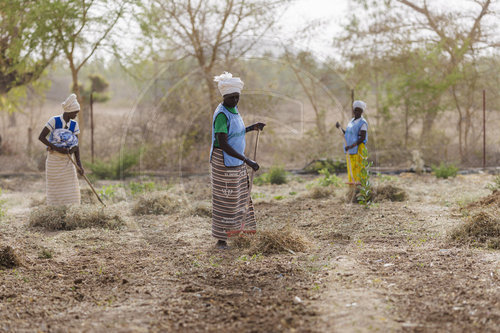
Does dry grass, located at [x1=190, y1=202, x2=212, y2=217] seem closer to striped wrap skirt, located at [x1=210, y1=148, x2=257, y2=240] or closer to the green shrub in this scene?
striped wrap skirt, located at [x1=210, y1=148, x2=257, y2=240]

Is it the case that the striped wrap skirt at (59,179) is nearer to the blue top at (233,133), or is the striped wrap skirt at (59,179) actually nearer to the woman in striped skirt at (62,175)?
the woman in striped skirt at (62,175)

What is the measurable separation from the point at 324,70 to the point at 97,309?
12827 millimetres

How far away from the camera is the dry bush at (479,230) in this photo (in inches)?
201

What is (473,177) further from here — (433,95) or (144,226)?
(144,226)

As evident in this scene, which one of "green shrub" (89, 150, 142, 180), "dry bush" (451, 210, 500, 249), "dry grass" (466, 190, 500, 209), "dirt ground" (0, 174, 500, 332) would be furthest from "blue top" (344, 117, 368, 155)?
"green shrub" (89, 150, 142, 180)

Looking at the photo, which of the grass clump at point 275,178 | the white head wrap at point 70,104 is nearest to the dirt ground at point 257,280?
the white head wrap at point 70,104

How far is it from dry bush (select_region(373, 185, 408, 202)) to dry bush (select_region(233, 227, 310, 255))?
291 cm

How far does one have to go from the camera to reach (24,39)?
39.3ft

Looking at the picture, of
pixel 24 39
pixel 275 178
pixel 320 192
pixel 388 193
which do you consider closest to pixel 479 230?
pixel 388 193

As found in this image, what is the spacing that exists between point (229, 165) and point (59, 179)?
10.1ft

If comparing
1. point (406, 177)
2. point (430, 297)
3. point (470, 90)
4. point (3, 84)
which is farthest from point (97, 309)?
point (470, 90)

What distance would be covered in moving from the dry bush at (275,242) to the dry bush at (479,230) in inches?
59.9

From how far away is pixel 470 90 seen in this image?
43.8 ft

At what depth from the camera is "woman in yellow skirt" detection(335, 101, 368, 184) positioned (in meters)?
7.71
